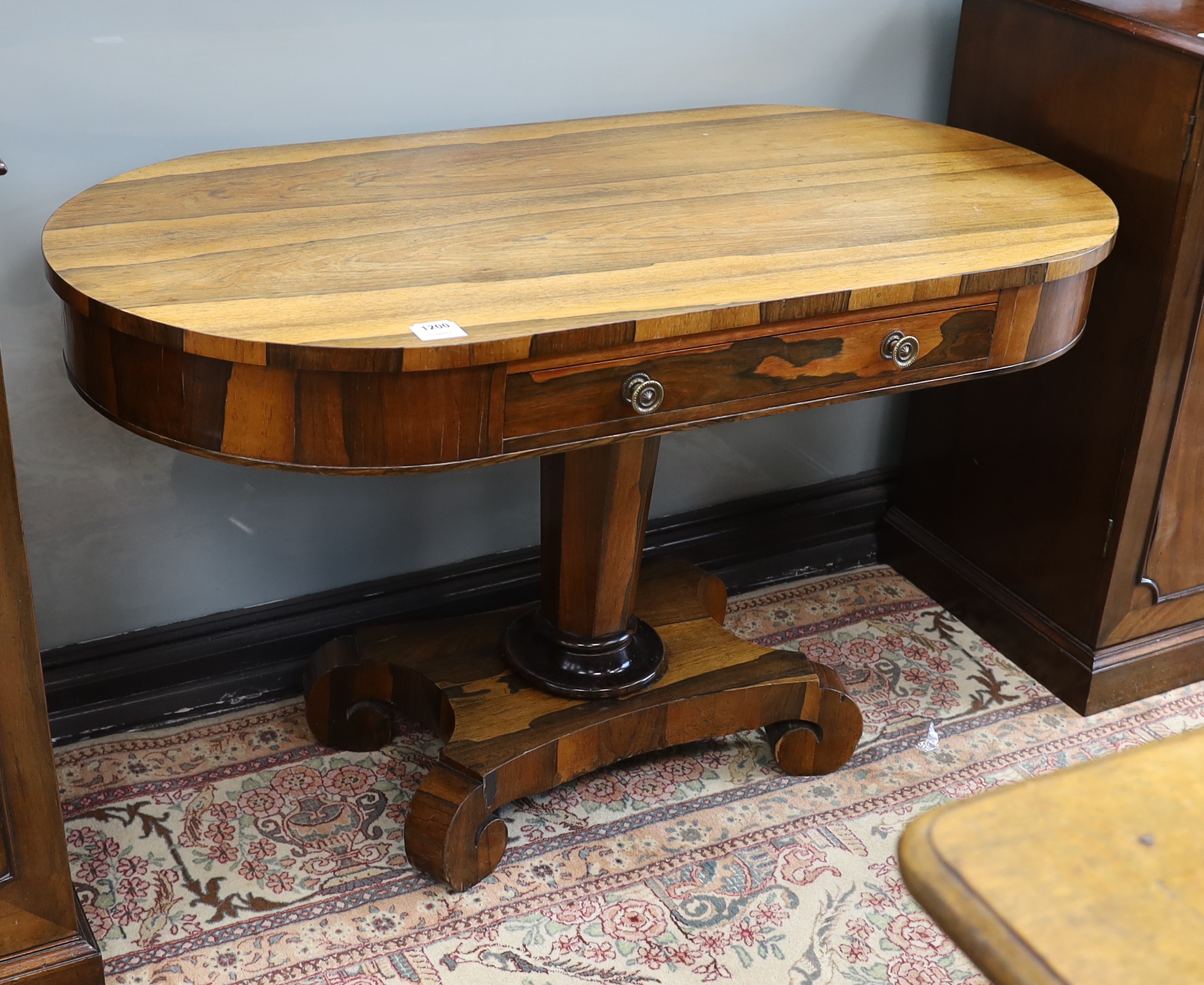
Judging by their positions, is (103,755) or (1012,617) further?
(1012,617)

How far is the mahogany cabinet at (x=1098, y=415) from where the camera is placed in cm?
177

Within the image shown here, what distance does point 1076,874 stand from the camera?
63cm

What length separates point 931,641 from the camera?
2252 mm

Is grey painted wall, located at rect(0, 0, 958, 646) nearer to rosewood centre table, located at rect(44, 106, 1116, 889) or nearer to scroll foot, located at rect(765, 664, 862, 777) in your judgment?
rosewood centre table, located at rect(44, 106, 1116, 889)

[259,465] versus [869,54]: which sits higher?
[869,54]

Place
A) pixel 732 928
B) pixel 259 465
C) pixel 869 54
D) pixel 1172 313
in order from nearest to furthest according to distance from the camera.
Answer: pixel 259 465 < pixel 732 928 < pixel 1172 313 < pixel 869 54

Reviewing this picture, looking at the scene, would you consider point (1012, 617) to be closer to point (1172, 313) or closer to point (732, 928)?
point (1172, 313)

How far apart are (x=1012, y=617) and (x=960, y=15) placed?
1.03 m

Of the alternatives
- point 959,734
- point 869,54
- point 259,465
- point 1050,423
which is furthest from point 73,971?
point 869,54

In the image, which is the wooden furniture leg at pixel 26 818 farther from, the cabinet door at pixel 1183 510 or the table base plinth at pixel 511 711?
the cabinet door at pixel 1183 510

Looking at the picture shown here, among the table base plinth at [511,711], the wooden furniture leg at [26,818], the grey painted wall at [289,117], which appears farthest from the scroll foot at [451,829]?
the grey painted wall at [289,117]

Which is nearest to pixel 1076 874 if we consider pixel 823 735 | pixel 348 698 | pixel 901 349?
pixel 901 349

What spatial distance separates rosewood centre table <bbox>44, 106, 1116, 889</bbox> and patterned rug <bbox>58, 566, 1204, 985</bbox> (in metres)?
0.07

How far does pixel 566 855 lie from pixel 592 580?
1.25 ft
